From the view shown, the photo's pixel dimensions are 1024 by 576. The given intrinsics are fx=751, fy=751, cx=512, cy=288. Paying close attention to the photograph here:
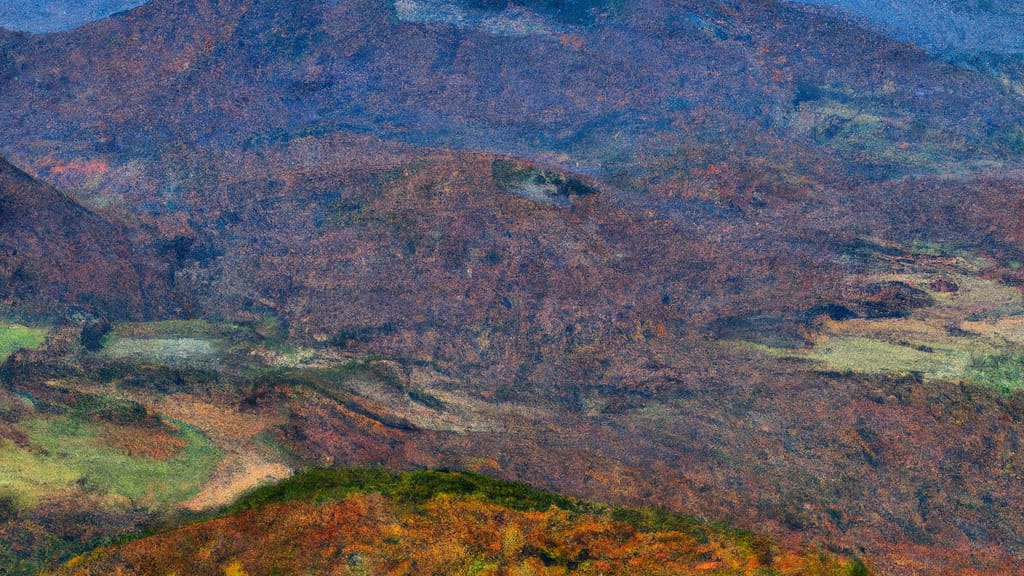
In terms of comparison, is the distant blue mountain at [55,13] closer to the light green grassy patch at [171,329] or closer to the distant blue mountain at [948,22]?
the light green grassy patch at [171,329]

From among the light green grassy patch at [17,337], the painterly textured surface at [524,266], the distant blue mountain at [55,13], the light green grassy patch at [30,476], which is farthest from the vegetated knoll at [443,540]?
the distant blue mountain at [55,13]

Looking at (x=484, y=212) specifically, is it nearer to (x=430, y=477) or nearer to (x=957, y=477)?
(x=430, y=477)

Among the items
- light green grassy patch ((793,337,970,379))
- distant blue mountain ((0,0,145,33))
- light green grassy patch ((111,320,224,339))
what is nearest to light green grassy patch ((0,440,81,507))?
light green grassy patch ((111,320,224,339))

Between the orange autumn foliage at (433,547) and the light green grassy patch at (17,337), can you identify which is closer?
the orange autumn foliage at (433,547)

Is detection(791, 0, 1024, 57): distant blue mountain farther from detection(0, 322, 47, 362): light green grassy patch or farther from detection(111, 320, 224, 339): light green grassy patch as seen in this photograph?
detection(0, 322, 47, 362): light green grassy patch

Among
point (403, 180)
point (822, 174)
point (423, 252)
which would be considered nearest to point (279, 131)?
point (403, 180)

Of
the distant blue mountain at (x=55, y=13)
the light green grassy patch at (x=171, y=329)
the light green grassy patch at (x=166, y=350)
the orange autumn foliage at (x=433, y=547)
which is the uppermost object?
the distant blue mountain at (x=55, y=13)
